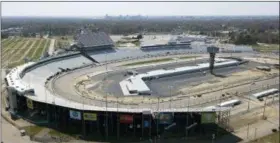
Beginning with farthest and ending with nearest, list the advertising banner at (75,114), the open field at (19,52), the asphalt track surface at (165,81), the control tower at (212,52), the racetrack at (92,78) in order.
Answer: the open field at (19,52) → the control tower at (212,52) → the asphalt track surface at (165,81) → the racetrack at (92,78) → the advertising banner at (75,114)

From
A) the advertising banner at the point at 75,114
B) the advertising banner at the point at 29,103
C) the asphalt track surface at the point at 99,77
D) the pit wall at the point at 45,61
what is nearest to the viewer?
the advertising banner at the point at 75,114

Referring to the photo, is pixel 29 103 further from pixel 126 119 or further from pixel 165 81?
pixel 165 81

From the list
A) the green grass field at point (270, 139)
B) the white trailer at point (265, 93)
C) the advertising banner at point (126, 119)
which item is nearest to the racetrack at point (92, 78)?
the advertising banner at point (126, 119)

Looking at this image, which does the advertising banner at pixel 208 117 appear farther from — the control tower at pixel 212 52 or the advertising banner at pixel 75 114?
the control tower at pixel 212 52

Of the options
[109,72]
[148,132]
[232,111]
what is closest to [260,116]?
[232,111]

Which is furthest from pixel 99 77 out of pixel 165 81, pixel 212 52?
pixel 212 52
